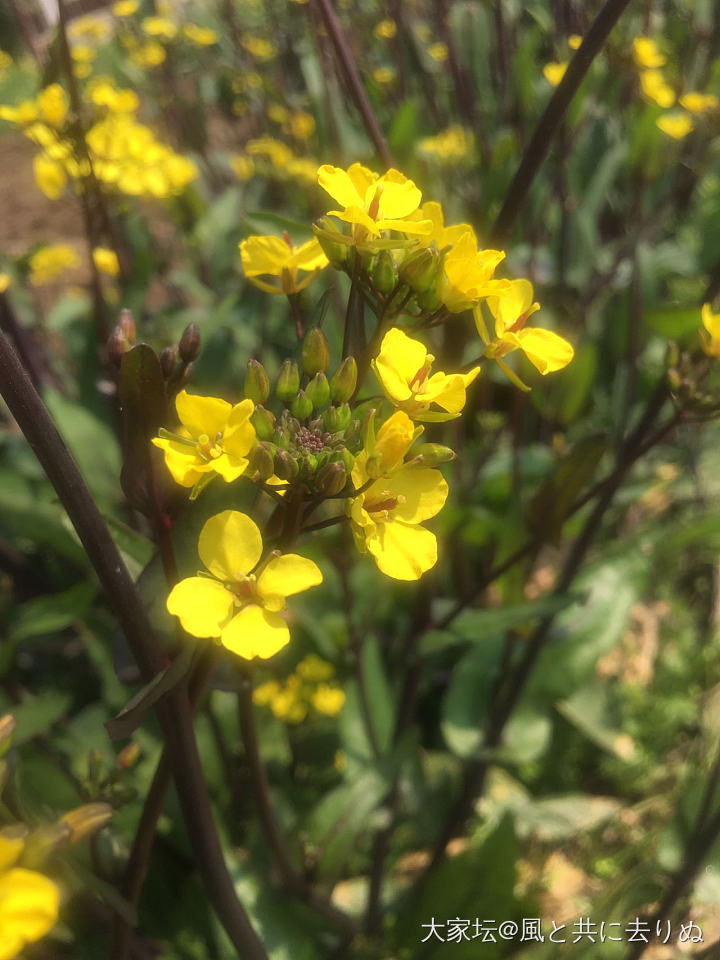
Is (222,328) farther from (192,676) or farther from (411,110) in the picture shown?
(192,676)

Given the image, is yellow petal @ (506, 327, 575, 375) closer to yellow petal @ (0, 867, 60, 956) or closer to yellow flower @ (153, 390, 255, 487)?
yellow flower @ (153, 390, 255, 487)

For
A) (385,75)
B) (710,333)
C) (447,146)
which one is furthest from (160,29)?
(710,333)

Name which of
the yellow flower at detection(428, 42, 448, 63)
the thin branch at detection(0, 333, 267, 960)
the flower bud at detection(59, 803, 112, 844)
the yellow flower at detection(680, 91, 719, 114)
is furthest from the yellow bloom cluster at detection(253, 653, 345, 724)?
the yellow flower at detection(428, 42, 448, 63)

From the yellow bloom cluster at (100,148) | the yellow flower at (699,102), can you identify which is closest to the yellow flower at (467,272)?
the yellow bloom cluster at (100,148)

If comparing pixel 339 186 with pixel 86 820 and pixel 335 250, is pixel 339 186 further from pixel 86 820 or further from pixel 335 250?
pixel 86 820

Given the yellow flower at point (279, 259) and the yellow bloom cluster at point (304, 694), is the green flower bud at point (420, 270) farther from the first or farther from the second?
→ the yellow bloom cluster at point (304, 694)

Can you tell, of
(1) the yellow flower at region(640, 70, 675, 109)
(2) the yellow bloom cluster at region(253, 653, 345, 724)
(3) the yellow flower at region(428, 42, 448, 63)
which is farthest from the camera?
(3) the yellow flower at region(428, 42, 448, 63)
